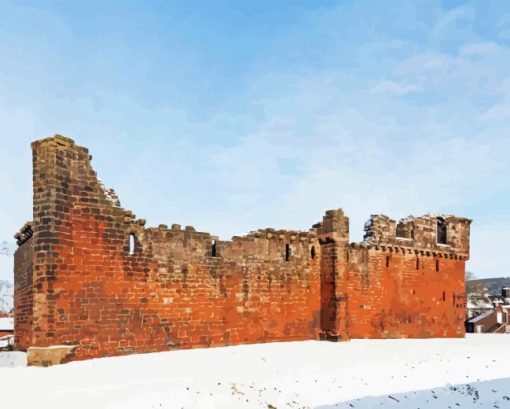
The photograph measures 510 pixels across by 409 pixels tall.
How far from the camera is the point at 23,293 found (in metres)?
15.4

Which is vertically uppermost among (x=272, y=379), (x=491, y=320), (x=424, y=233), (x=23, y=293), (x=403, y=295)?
(x=424, y=233)

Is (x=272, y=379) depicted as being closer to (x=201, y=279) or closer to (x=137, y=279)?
(x=201, y=279)

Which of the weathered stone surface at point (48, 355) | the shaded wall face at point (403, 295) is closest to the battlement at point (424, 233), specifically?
the shaded wall face at point (403, 295)

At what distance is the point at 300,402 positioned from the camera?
1152 cm

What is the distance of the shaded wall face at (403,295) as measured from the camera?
20844 mm

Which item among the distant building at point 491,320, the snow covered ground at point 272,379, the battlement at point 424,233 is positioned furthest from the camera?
the distant building at point 491,320

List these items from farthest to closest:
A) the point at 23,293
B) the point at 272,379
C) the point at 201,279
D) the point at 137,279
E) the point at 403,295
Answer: the point at 403,295, the point at 201,279, the point at 23,293, the point at 137,279, the point at 272,379

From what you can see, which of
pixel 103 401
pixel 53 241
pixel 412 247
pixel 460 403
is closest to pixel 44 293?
pixel 53 241

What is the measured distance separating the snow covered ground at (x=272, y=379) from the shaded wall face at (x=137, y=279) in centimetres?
71

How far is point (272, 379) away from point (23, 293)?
8.61 meters

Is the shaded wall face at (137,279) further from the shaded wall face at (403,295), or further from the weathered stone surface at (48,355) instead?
the shaded wall face at (403,295)

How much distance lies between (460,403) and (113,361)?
A: 9.43 metres

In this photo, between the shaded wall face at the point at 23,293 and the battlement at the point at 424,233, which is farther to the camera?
the battlement at the point at 424,233

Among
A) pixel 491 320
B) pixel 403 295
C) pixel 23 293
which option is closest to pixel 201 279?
pixel 23 293
